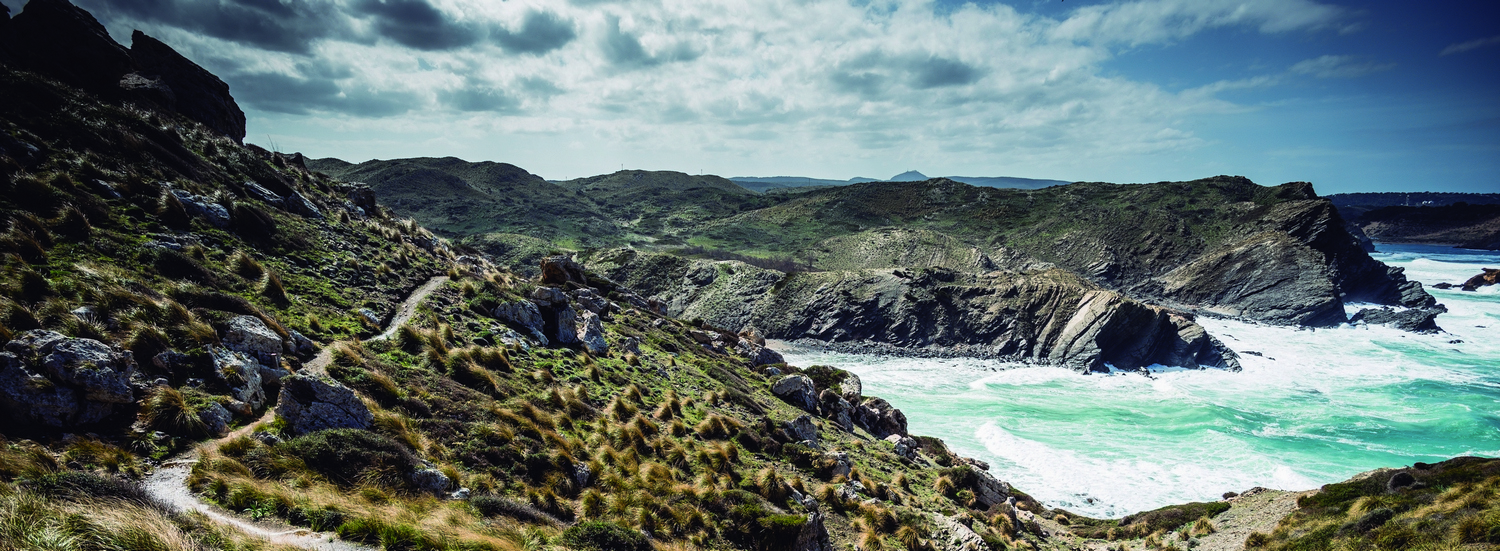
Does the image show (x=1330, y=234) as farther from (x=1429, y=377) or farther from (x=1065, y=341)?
(x=1065, y=341)

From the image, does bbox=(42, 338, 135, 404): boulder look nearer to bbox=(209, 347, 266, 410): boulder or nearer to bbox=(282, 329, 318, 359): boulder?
bbox=(209, 347, 266, 410): boulder

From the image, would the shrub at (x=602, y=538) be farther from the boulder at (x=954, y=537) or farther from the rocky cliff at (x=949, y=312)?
the rocky cliff at (x=949, y=312)

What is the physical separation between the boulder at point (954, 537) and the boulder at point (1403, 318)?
106 meters

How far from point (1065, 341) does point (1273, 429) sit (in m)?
21.4

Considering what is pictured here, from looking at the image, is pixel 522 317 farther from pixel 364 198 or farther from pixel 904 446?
pixel 364 198

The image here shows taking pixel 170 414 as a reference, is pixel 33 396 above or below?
above

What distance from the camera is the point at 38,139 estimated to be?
14.5 m

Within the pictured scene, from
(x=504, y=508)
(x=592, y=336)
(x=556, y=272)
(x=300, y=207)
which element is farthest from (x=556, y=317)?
(x=504, y=508)

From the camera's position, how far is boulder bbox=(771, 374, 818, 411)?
91.6 feet

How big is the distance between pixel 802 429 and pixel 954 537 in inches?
276

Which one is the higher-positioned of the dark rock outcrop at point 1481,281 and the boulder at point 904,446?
the dark rock outcrop at point 1481,281

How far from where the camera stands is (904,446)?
25.5m

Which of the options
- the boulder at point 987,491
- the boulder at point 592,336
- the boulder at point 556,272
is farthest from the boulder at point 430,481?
the boulder at point 556,272

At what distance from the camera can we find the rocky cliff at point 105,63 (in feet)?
69.8
